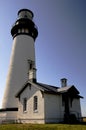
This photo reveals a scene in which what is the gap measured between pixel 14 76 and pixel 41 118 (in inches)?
315

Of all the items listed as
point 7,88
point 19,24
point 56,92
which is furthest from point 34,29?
point 56,92

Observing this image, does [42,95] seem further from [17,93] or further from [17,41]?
[17,41]

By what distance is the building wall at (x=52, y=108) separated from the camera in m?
19.3

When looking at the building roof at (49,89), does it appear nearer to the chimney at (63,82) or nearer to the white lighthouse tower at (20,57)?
the white lighthouse tower at (20,57)

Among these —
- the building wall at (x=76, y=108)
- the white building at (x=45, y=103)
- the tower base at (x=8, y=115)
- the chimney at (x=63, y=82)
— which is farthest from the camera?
the chimney at (x=63, y=82)

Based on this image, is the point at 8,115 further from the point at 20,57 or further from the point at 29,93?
the point at 20,57

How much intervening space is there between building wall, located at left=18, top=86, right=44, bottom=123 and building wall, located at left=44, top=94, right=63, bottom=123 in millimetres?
574

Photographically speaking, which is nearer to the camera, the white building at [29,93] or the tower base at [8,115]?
the white building at [29,93]

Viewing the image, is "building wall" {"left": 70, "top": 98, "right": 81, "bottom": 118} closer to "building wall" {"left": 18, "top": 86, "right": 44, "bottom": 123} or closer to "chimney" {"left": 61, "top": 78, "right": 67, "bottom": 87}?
A: "chimney" {"left": 61, "top": 78, "right": 67, "bottom": 87}

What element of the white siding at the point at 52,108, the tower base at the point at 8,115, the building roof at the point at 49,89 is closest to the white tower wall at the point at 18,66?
the tower base at the point at 8,115

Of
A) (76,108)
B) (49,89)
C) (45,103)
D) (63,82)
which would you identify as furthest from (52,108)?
(63,82)

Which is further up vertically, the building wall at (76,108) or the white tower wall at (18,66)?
the white tower wall at (18,66)

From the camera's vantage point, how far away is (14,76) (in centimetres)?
2458

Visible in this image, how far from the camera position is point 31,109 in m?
21.2
